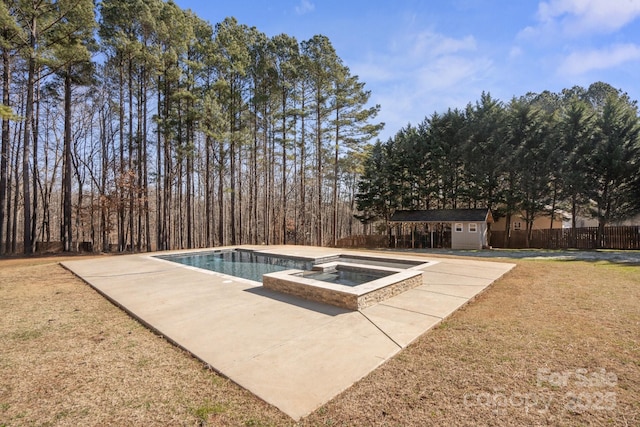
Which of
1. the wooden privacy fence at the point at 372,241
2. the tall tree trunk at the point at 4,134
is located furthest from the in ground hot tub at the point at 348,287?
the wooden privacy fence at the point at 372,241

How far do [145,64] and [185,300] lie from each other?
53.4ft

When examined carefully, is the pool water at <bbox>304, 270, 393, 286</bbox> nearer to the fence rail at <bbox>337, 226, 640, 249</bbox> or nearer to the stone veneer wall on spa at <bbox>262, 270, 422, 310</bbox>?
the stone veneer wall on spa at <bbox>262, 270, 422, 310</bbox>

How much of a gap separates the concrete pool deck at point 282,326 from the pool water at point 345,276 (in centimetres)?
136

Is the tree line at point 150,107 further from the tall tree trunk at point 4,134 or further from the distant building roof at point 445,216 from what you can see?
the distant building roof at point 445,216

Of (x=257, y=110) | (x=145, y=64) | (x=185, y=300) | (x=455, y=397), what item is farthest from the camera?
(x=257, y=110)

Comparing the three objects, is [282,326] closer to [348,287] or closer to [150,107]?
[348,287]

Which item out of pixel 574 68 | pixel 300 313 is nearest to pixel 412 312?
pixel 300 313

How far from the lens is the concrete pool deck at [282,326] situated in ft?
8.95

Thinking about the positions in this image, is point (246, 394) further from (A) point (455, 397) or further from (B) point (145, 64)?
(B) point (145, 64)

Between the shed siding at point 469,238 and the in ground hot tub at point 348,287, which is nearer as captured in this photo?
the in ground hot tub at point 348,287

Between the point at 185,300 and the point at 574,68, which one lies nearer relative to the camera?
the point at 185,300

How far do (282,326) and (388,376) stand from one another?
66.3 inches

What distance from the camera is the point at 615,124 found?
16.5 metres

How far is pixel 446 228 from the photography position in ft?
73.0
